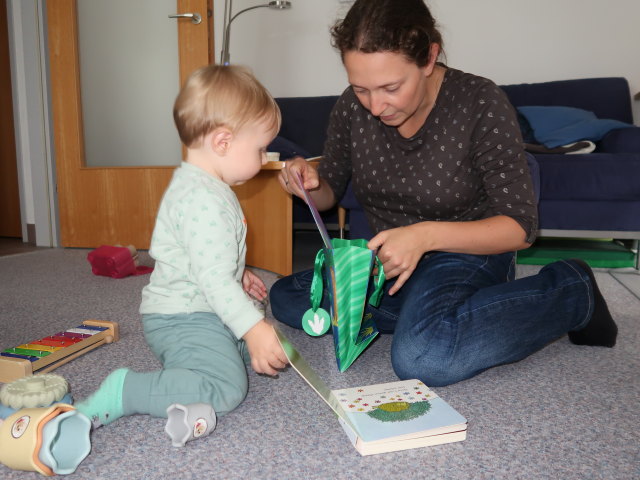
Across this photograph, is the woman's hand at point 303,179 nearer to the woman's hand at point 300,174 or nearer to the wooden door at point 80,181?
the woman's hand at point 300,174

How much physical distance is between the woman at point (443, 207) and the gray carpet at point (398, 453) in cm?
6

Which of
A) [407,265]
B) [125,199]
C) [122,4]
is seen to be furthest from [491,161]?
[122,4]

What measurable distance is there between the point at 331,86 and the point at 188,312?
221 cm

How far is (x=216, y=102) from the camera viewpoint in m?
0.80

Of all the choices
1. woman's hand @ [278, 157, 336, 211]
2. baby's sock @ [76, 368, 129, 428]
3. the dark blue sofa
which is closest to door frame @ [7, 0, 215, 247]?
the dark blue sofa

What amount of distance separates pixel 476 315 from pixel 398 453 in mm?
296

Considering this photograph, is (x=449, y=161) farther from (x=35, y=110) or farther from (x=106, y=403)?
(x=35, y=110)

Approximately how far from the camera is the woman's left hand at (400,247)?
0.84m

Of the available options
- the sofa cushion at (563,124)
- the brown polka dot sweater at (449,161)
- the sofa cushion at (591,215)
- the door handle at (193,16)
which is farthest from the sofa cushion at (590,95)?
the brown polka dot sweater at (449,161)

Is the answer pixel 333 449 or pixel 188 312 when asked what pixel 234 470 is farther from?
pixel 188 312

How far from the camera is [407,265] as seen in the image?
33.4 inches

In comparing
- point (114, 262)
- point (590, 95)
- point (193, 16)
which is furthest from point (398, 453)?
point (590, 95)

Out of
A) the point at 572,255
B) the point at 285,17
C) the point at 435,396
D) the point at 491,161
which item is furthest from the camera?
the point at 285,17

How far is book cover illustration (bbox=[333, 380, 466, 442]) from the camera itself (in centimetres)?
67
